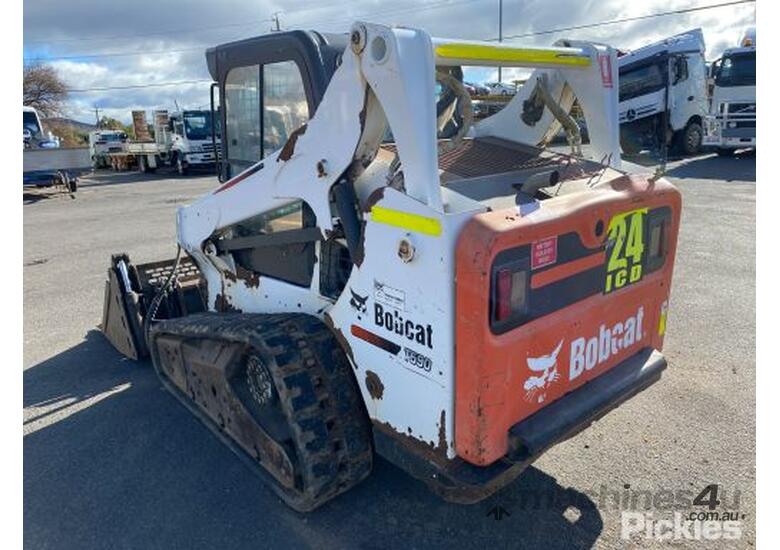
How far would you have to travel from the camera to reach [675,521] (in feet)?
9.37

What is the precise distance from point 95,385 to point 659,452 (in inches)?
155

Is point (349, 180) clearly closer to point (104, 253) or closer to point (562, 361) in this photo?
point (562, 361)

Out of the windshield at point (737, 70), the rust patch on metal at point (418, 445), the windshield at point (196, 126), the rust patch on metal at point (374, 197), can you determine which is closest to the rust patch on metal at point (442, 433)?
the rust patch on metal at point (418, 445)

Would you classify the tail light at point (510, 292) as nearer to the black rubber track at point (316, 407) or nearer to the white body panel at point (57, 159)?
the black rubber track at point (316, 407)

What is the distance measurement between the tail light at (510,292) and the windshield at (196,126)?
22.7 metres

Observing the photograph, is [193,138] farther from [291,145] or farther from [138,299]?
[291,145]

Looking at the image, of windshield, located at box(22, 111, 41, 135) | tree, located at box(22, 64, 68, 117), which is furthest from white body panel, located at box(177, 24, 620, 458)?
tree, located at box(22, 64, 68, 117)

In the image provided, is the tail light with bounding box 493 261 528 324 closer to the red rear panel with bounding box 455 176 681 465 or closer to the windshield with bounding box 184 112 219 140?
the red rear panel with bounding box 455 176 681 465

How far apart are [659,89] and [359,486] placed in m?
17.2

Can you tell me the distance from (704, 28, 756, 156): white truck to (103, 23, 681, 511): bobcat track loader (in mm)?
16539

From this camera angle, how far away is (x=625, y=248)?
2.93 m

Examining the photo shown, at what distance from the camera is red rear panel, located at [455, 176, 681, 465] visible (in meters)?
2.25

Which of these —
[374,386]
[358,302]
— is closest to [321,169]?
[358,302]

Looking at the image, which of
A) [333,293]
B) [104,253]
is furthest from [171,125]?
[333,293]
